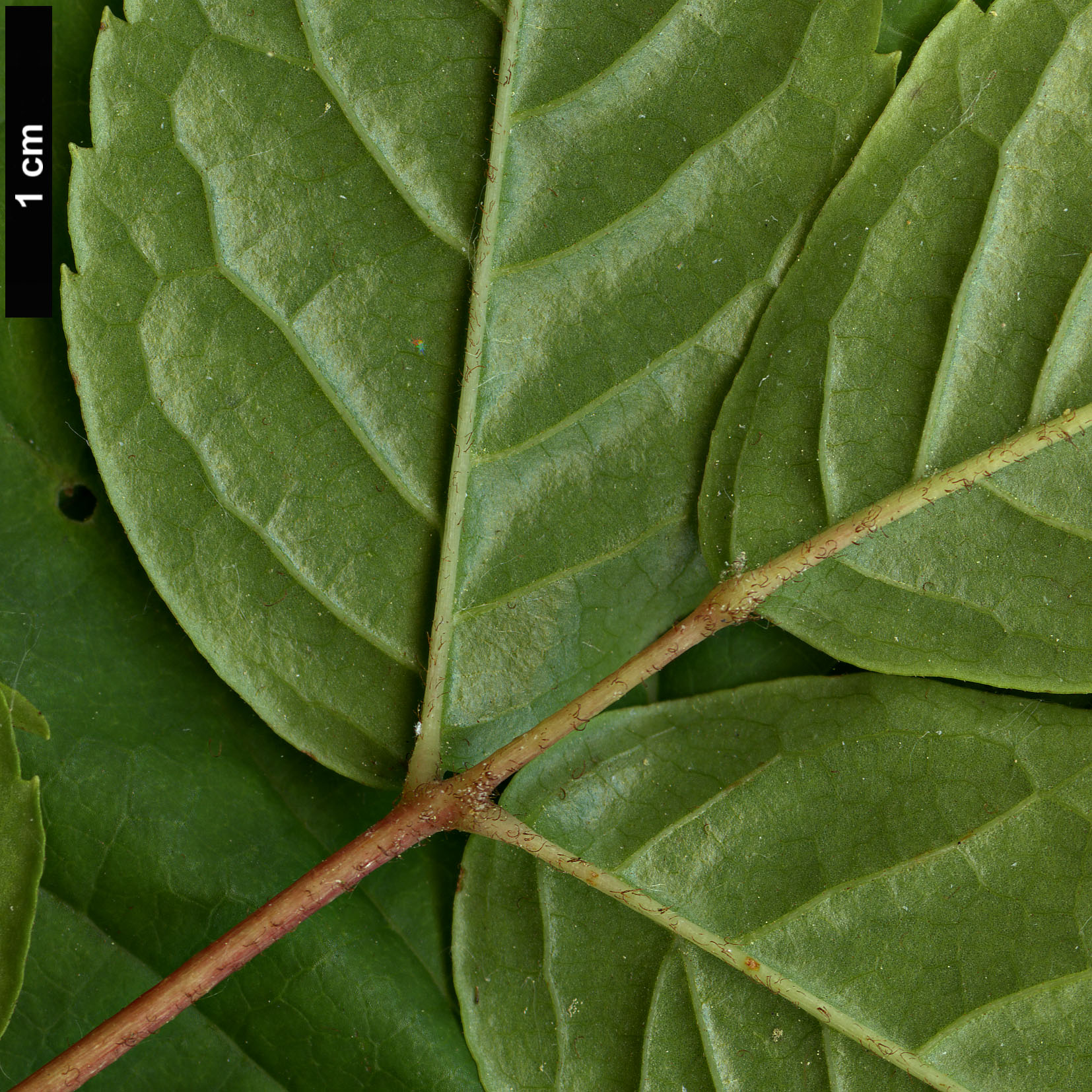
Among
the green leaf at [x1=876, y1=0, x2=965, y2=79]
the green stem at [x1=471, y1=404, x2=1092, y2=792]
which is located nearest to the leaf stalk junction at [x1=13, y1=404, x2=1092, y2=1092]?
the green stem at [x1=471, y1=404, x2=1092, y2=792]

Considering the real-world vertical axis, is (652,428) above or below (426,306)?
below

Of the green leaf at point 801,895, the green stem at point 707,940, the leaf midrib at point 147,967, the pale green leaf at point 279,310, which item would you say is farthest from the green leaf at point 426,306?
the leaf midrib at point 147,967

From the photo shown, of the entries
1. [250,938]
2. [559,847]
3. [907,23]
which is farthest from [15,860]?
[907,23]

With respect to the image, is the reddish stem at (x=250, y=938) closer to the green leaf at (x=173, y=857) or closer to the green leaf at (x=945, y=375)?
the green leaf at (x=173, y=857)

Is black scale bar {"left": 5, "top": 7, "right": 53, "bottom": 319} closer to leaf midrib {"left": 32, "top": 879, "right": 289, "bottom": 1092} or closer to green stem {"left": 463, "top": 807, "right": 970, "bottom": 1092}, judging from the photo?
leaf midrib {"left": 32, "top": 879, "right": 289, "bottom": 1092}

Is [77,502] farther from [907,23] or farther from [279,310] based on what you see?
[907,23]

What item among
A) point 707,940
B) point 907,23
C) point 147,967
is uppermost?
point 907,23
